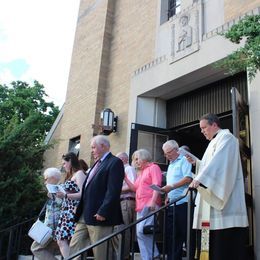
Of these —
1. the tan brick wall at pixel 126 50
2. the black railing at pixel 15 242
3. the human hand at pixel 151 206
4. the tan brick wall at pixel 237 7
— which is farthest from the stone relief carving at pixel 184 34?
the black railing at pixel 15 242

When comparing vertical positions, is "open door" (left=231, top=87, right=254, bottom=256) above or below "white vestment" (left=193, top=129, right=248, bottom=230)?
above

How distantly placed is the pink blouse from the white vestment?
110cm

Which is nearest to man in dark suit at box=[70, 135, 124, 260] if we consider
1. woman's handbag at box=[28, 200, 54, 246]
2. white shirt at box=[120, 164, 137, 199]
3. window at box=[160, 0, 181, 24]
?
woman's handbag at box=[28, 200, 54, 246]

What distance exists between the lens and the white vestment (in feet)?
13.0

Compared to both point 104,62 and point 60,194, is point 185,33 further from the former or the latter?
point 60,194

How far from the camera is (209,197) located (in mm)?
4066

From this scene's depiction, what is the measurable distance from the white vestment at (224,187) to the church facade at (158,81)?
53.7 inches

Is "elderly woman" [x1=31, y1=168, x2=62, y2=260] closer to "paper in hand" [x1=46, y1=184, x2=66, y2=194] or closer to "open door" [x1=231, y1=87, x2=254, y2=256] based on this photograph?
"paper in hand" [x1=46, y1=184, x2=66, y2=194]

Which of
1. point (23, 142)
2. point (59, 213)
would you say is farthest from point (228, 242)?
point (23, 142)

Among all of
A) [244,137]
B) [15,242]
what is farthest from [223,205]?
[15,242]

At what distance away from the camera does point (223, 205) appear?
13.1 feet

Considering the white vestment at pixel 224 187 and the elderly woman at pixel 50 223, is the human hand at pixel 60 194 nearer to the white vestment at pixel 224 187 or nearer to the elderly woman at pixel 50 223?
the elderly woman at pixel 50 223

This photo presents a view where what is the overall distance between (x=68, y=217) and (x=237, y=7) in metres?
4.81

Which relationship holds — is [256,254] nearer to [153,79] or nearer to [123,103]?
[153,79]
